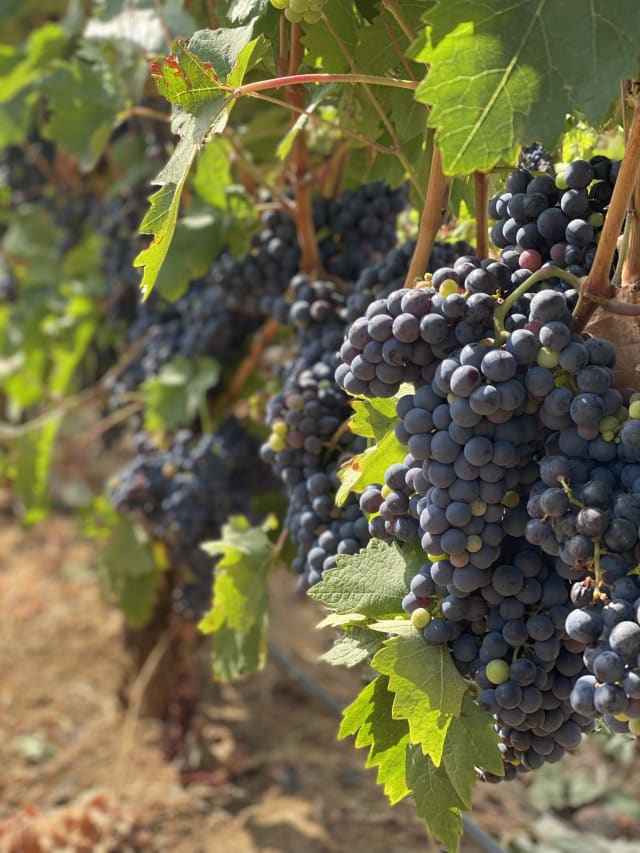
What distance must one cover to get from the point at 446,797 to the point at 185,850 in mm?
1826

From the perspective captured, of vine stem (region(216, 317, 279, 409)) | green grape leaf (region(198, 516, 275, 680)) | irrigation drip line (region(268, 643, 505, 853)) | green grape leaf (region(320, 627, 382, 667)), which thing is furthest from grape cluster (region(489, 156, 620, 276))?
irrigation drip line (region(268, 643, 505, 853))

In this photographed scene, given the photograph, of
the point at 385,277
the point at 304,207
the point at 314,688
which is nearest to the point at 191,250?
the point at 304,207

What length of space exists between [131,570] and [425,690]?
174 centimetres

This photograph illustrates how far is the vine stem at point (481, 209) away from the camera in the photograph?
43.2 inches

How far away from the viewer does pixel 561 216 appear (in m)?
1.00

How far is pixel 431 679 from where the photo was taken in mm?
971

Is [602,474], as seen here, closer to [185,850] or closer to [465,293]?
[465,293]

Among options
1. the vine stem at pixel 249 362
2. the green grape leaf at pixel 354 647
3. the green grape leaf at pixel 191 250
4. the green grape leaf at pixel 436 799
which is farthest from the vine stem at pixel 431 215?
the vine stem at pixel 249 362

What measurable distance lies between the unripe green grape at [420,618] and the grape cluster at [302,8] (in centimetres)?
70

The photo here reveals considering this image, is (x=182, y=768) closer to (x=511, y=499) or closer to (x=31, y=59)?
(x=31, y=59)

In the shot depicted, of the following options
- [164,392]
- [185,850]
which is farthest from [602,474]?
[185,850]

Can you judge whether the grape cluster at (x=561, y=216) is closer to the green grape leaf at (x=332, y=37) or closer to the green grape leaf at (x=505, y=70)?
the green grape leaf at (x=505, y=70)

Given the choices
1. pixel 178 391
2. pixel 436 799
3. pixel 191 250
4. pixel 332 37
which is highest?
pixel 332 37

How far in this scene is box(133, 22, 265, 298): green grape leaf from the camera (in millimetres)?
982
